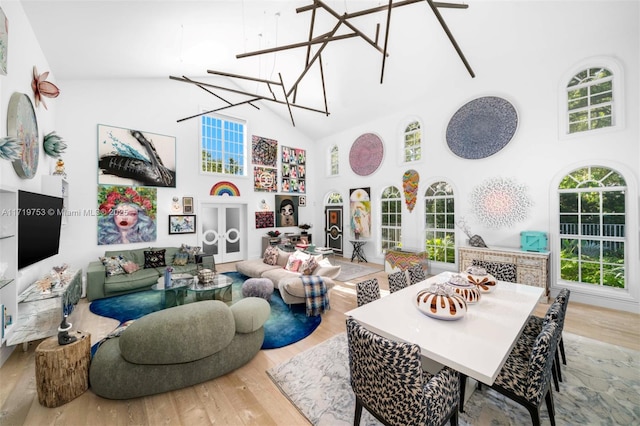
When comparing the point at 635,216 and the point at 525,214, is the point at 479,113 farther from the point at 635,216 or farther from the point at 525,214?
the point at 635,216

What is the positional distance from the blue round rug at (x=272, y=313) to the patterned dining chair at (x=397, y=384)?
5.52ft

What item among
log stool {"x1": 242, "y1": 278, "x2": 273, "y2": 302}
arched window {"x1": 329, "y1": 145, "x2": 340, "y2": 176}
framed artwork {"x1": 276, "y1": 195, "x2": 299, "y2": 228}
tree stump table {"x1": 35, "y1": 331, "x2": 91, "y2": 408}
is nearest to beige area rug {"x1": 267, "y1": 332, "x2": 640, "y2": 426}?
log stool {"x1": 242, "y1": 278, "x2": 273, "y2": 302}

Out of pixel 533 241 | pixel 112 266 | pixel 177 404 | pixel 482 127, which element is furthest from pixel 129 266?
pixel 482 127

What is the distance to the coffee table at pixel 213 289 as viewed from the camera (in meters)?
3.86

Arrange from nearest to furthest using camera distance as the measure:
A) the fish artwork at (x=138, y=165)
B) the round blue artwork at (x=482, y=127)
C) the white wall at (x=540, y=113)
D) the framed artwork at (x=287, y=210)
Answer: the white wall at (x=540, y=113)
the round blue artwork at (x=482, y=127)
the fish artwork at (x=138, y=165)
the framed artwork at (x=287, y=210)

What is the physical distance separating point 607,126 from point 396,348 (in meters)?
5.35

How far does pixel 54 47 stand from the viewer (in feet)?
12.9

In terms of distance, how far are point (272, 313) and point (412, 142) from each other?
17.5 feet

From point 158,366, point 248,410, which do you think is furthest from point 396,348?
point 158,366

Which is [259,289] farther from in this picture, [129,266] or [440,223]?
[440,223]

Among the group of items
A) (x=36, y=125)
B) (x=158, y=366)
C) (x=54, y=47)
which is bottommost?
(x=158, y=366)

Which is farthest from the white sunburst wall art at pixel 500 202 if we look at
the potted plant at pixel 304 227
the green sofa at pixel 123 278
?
the green sofa at pixel 123 278

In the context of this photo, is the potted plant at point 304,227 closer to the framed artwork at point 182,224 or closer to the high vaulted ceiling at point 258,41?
the framed artwork at point 182,224

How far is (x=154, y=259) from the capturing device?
17.6ft
